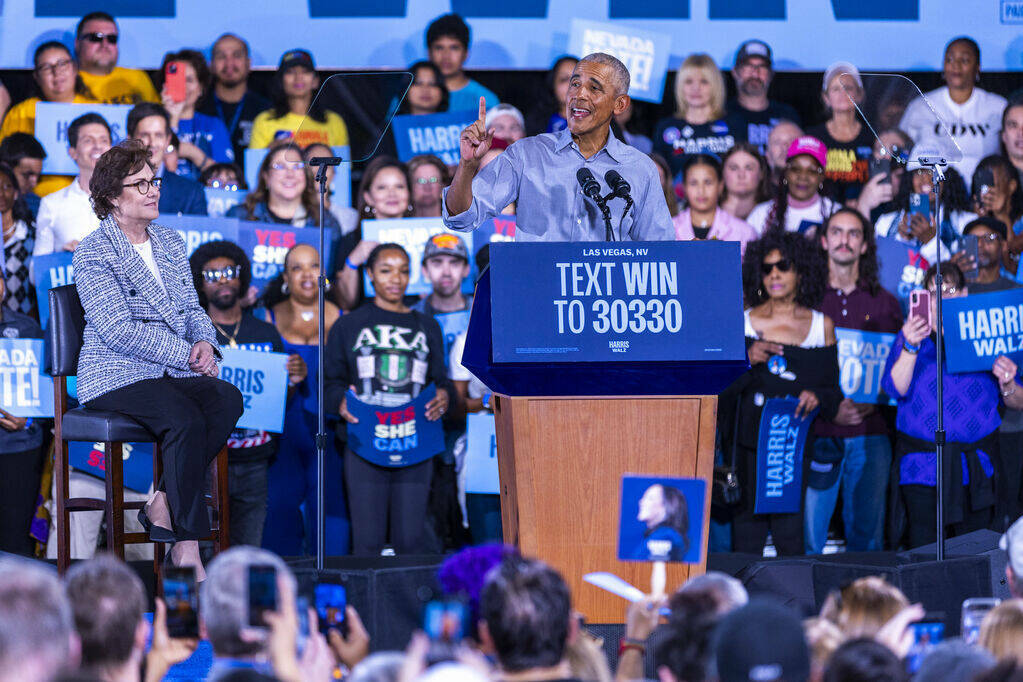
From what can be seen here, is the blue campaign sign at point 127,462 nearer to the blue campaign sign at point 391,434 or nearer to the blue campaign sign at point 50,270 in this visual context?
the blue campaign sign at point 50,270

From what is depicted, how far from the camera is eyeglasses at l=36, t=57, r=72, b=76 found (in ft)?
23.9

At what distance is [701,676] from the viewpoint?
2.60 m

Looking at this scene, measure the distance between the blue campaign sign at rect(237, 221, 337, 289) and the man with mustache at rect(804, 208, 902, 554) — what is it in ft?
8.70

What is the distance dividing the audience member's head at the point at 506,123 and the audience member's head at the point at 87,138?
1981 millimetres

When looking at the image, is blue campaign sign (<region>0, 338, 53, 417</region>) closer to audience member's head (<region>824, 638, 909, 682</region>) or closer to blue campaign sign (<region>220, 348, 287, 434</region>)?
blue campaign sign (<region>220, 348, 287, 434</region>)

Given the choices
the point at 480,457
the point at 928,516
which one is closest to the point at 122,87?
the point at 480,457

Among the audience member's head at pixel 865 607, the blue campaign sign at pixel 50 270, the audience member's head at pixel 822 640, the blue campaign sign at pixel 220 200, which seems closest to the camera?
the audience member's head at pixel 822 640

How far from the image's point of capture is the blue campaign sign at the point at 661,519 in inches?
143

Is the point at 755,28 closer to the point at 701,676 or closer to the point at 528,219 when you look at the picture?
the point at 528,219

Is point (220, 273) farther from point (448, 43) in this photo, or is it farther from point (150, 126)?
point (448, 43)

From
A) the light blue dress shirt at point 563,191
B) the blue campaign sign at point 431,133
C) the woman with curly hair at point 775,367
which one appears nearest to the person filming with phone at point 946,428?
the woman with curly hair at point 775,367

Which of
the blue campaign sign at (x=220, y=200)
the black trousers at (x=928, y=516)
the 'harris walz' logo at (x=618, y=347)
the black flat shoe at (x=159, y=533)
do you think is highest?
the blue campaign sign at (x=220, y=200)

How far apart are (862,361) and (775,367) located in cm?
58

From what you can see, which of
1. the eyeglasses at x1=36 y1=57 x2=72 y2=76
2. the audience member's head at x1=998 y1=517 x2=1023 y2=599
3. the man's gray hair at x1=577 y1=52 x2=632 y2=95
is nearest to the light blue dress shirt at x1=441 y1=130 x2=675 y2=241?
the man's gray hair at x1=577 y1=52 x2=632 y2=95
